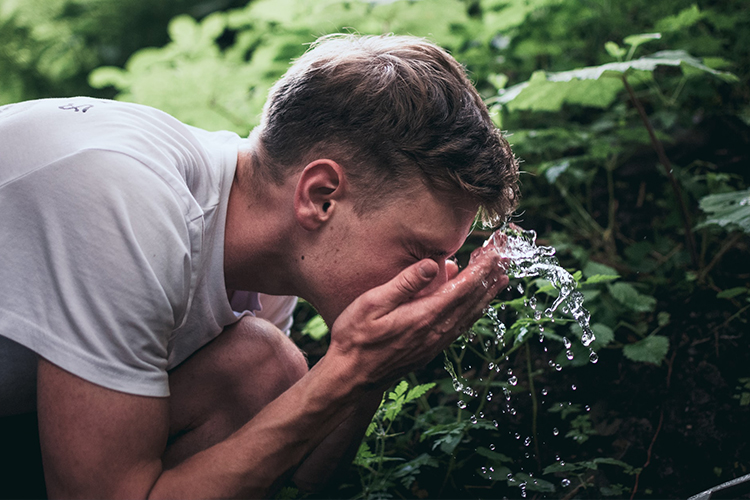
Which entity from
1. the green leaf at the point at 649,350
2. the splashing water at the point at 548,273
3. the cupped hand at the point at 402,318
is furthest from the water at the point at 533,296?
the cupped hand at the point at 402,318

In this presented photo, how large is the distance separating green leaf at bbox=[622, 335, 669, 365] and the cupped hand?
0.69 metres

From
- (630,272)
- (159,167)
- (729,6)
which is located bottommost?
(630,272)

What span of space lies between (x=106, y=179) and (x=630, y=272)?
6.49 feet

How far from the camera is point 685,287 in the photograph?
7.53ft

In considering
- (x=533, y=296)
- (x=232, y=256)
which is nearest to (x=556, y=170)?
(x=533, y=296)

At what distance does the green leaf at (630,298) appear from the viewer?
80.7 inches

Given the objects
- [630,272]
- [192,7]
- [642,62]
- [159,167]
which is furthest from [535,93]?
[192,7]

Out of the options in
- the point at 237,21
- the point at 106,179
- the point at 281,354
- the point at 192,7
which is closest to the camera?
the point at 106,179

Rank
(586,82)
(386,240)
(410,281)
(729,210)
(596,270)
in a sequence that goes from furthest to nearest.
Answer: (586,82), (596,270), (729,210), (386,240), (410,281)

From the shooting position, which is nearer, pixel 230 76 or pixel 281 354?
pixel 281 354

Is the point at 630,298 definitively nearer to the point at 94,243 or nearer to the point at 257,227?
the point at 257,227

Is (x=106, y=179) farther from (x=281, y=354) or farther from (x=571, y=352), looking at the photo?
(x=571, y=352)

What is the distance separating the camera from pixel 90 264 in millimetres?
1260

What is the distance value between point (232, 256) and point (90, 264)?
459 millimetres
